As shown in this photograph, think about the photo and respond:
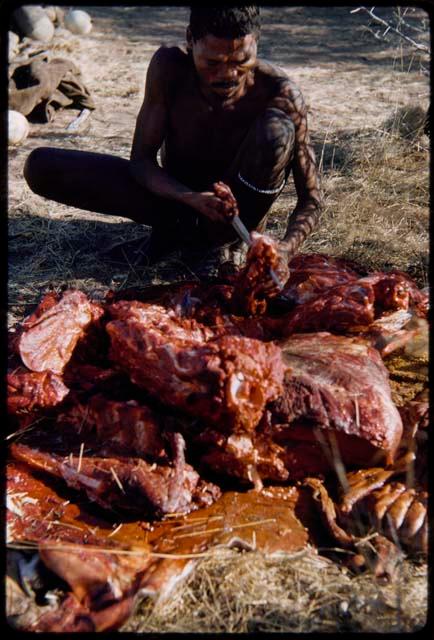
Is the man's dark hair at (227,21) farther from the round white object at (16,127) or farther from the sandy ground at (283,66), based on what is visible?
the round white object at (16,127)

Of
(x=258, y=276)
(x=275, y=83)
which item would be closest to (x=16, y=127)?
(x=275, y=83)

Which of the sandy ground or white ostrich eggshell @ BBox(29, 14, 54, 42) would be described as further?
white ostrich eggshell @ BBox(29, 14, 54, 42)

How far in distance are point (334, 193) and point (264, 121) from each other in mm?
1976

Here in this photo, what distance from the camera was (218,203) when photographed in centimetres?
371

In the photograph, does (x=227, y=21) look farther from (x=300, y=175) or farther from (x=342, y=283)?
(x=342, y=283)

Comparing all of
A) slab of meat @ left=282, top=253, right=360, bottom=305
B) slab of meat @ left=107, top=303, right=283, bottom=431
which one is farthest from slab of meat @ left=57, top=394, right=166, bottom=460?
slab of meat @ left=282, top=253, right=360, bottom=305

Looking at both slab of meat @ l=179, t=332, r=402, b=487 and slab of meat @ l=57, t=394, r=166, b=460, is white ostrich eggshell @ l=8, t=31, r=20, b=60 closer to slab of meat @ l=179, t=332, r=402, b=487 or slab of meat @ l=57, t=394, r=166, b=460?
slab of meat @ l=57, t=394, r=166, b=460

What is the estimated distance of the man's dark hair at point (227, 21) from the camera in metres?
3.55

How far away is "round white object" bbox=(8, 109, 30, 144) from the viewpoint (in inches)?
283

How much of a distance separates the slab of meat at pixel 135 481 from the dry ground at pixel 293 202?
30 centimetres

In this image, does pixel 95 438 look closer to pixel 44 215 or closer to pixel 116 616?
pixel 116 616

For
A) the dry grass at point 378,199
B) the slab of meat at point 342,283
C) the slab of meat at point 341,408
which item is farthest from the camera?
the dry grass at point 378,199

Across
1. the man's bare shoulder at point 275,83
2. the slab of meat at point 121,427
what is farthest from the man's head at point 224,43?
the slab of meat at point 121,427

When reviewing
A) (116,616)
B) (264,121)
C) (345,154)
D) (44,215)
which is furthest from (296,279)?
(345,154)
